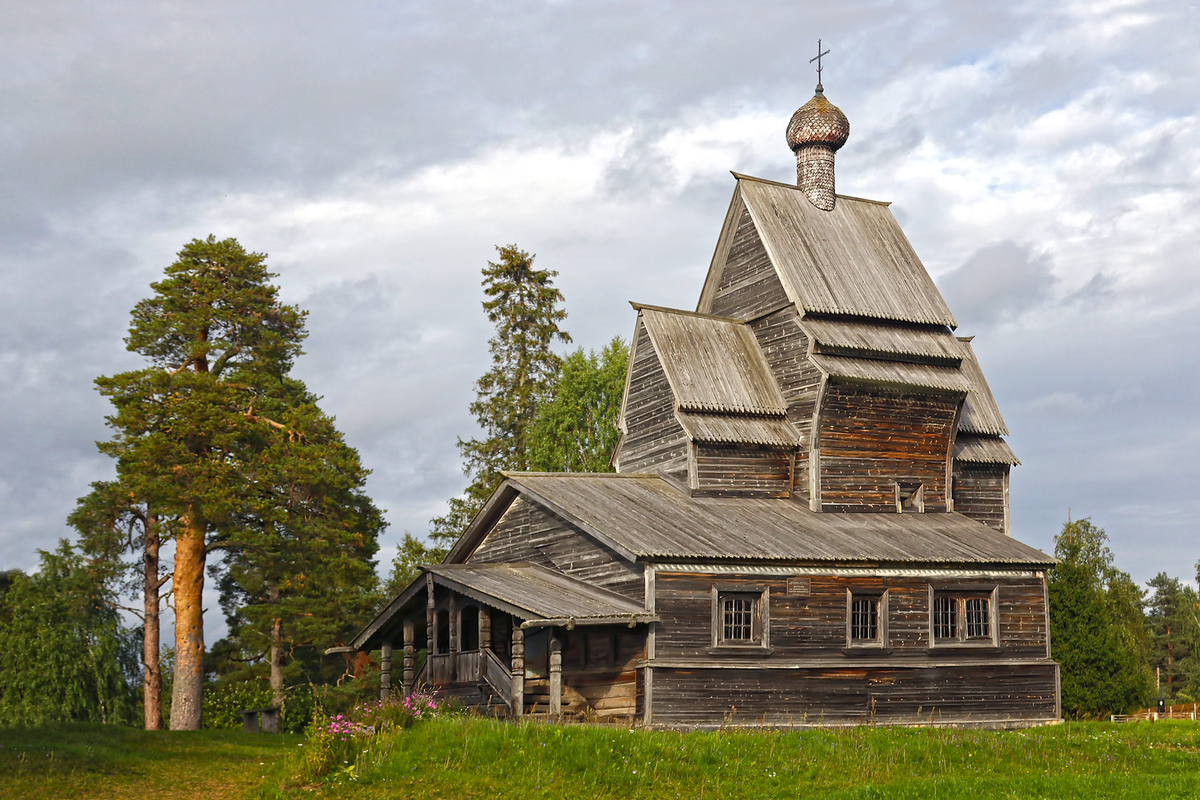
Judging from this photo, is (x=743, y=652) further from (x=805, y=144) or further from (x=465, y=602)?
(x=805, y=144)

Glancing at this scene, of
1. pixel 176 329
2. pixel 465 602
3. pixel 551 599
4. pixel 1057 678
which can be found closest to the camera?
pixel 551 599

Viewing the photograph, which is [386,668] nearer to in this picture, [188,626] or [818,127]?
[188,626]

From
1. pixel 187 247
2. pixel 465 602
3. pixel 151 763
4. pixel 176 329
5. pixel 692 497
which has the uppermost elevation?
pixel 187 247

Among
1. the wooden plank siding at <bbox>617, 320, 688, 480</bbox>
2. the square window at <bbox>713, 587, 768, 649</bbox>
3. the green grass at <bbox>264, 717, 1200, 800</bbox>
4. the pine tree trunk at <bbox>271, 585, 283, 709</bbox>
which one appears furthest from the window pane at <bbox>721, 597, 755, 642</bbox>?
the pine tree trunk at <bbox>271, 585, 283, 709</bbox>

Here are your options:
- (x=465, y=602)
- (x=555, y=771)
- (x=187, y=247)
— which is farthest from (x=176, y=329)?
(x=555, y=771)

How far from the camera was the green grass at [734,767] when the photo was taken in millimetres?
17594

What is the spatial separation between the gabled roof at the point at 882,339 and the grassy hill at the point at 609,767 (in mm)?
12073

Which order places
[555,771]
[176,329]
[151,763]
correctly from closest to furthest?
[555,771]
[151,763]
[176,329]

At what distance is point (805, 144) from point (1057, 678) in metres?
16.8

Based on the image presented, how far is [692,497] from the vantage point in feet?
103

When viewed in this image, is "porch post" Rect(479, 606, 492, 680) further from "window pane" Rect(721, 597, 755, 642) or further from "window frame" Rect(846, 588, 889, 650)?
"window frame" Rect(846, 588, 889, 650)

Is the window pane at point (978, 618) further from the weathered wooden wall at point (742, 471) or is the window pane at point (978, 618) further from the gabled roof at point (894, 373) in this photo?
the gabled roof at point (894, 373)

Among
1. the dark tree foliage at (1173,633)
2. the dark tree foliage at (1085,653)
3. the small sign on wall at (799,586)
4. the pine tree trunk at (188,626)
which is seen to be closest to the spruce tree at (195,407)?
the pine tree trunk at (188,626)

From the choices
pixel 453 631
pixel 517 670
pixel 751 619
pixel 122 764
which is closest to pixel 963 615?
pixel 751 619
